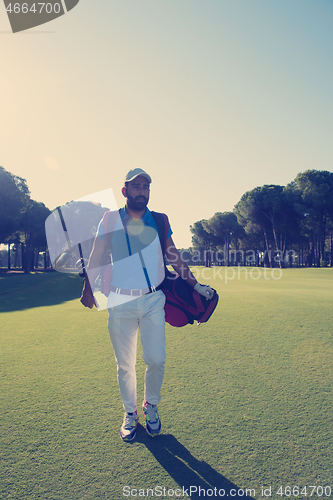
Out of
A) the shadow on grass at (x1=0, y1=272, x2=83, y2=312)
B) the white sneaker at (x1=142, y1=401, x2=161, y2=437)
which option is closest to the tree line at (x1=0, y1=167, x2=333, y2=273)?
the shadow on grass at (x1=0, y1=272, x2=83, y2=312)

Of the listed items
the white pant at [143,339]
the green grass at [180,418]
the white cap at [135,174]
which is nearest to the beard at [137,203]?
the white cap at [135,174]

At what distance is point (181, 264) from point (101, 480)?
6.97ft

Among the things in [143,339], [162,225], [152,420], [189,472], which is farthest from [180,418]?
[162,225]

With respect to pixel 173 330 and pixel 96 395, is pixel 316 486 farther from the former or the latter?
pixel 173 330

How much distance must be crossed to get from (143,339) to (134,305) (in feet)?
1.27

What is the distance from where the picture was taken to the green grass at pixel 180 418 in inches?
92.1

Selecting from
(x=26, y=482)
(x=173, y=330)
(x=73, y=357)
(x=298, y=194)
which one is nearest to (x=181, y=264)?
(x=26, y=482)

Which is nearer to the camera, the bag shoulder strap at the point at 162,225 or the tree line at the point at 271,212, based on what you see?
the bag shoulder strap at the point at 162,225

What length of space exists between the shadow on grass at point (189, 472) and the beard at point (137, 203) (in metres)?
2.35

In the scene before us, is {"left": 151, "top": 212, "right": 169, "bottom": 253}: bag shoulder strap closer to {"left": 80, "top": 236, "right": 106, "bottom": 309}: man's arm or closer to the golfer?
the golfer

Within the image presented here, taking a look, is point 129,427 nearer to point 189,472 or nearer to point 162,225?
point 189,472

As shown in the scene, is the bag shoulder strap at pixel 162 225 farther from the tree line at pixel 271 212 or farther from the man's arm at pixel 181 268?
the tree line at pixel 271 212

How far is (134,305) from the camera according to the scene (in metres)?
3.07

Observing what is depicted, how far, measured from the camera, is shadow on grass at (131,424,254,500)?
2.22 metres
